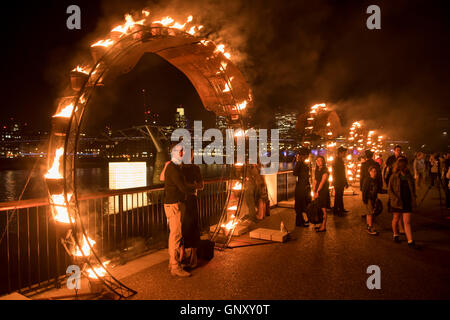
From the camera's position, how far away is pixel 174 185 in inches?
193

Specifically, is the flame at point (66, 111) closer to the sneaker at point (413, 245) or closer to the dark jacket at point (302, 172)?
the dark jacket at point (302, 172)

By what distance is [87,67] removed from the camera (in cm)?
404

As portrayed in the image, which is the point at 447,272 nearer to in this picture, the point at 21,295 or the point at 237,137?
the point at 237,137

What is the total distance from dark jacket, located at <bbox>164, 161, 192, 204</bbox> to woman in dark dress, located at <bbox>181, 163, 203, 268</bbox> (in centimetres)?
34

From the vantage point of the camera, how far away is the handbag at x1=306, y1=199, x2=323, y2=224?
7570 mm

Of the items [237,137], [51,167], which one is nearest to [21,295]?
[51,167]

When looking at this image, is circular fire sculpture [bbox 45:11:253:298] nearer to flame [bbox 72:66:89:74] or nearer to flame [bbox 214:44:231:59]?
flame [bbox 72:66:89:74]

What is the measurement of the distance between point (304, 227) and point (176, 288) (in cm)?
484

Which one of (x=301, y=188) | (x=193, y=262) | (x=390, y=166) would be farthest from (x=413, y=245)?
(x=193, y=262)

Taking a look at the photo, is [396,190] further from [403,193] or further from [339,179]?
[339,179]

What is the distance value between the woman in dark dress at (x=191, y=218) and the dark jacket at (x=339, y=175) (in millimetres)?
5902

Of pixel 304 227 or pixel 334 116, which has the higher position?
pixel 334 116

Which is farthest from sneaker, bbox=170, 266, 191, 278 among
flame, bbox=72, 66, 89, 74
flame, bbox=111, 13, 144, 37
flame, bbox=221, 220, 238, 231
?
flame, bbox=111, 13, 144, 37

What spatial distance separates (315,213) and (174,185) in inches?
169
